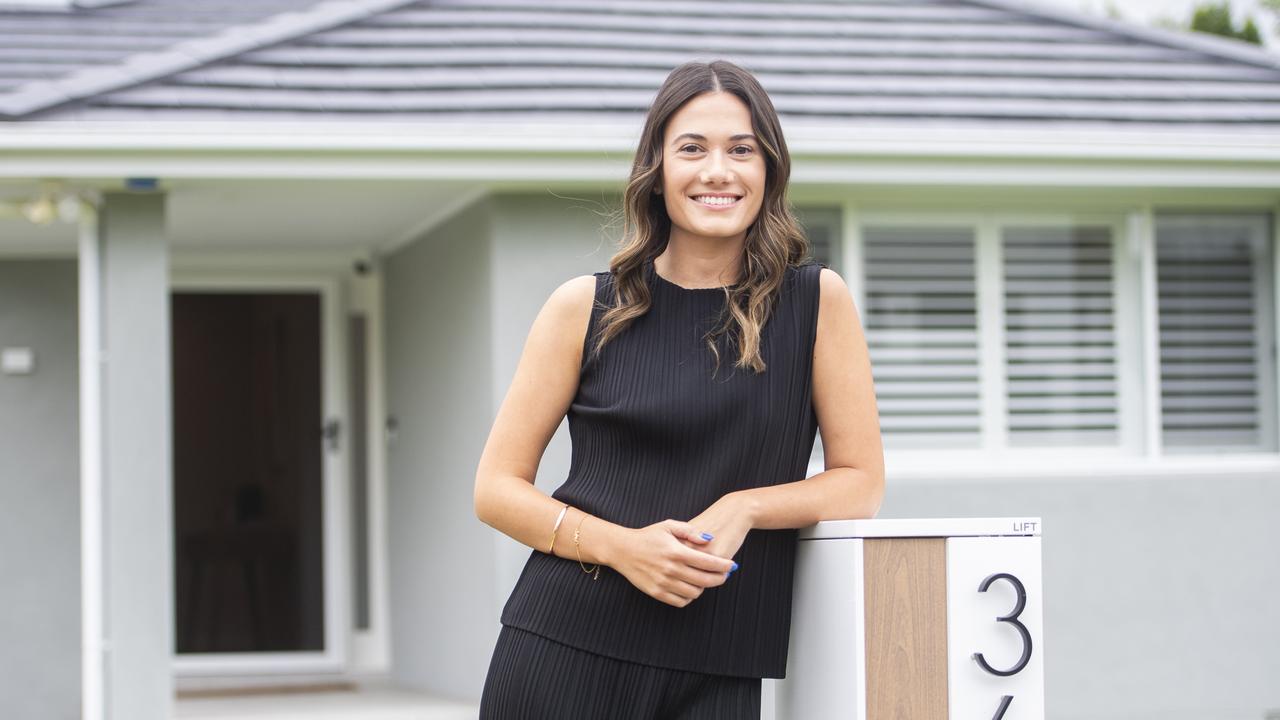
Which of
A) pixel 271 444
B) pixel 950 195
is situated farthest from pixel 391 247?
pixel 950 195

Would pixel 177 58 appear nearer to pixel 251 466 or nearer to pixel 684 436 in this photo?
pixel 251 466

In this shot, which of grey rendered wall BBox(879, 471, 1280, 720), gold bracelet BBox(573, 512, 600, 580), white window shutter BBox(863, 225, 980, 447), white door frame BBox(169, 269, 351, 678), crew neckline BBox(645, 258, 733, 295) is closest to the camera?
gold bracelet BBox(573, 512, 600, 580)

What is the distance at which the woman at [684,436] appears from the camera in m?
1.96

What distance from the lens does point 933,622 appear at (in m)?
2.05

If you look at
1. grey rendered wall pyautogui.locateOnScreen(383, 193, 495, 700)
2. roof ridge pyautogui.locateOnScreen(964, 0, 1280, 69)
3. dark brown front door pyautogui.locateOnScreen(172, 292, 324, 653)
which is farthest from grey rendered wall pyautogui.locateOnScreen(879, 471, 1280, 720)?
dark brown front door pyautogui.locateOnScreen(172, 292, 324, 653)

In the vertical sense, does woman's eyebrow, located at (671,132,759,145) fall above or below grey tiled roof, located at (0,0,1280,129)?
below

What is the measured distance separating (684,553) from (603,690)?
262 millimetres

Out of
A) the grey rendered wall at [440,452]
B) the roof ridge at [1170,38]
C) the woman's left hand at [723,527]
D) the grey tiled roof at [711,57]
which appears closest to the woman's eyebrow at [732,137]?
the woman's left hand at [723,527]

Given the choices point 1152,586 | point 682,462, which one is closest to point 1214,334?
point 1152,586

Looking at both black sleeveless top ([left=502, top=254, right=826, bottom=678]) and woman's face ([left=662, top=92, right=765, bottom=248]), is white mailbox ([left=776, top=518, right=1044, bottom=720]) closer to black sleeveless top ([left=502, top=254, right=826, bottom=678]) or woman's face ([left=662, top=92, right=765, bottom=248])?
black sleeveless top ([left=502, top=254, right=826, bottom=678])

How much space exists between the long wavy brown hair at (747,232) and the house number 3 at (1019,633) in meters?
0.50

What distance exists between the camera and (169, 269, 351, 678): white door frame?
795 centimetres

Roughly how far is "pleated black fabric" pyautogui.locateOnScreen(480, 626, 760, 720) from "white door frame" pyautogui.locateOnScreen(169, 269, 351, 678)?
6.28m

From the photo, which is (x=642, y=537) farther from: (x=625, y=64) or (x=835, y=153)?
(x=625, y=64)
